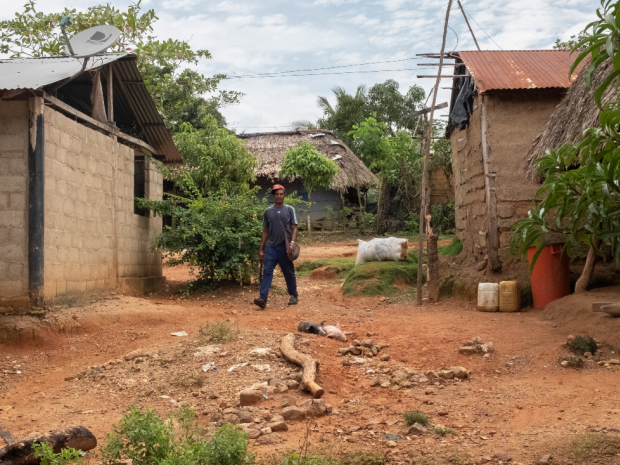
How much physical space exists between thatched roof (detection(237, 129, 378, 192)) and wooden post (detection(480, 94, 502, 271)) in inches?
417

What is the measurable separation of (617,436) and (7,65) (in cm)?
829

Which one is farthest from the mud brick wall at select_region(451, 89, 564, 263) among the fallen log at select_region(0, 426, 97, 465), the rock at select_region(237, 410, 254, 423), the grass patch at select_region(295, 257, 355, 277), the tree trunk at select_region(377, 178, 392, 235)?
the tree trunk at select_region(377, 178, 392, 235)

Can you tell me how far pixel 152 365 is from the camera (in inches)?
187

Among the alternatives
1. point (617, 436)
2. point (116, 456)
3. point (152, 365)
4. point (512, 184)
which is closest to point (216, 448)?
point (116, 456)

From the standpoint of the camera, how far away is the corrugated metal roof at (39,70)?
19.3ft

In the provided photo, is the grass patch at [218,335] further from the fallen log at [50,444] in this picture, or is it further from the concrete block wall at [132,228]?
the concrete block wall at [132,228]

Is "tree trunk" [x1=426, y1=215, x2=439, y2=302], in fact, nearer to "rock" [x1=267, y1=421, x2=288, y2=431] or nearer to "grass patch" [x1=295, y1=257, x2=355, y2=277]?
"grass patch" [x1=295, y1=257, x2=355, y2=277]

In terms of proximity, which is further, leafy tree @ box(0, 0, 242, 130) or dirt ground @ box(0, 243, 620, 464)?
leafy tree @ box(0, 0, 242, 130)

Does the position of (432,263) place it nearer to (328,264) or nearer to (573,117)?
(573,117)

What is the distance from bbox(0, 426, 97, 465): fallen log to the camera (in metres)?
2.69

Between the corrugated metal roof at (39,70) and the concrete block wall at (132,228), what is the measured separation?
54.5 inches

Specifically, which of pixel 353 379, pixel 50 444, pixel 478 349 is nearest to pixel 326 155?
pixel 478 349

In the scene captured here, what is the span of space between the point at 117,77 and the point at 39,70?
1.67 m

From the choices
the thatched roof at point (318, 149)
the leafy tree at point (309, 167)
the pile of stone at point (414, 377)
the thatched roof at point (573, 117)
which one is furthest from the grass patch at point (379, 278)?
the thatched roof at point (318, 149)
